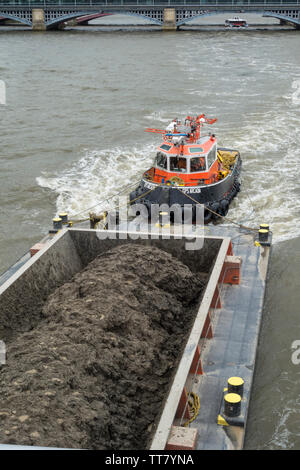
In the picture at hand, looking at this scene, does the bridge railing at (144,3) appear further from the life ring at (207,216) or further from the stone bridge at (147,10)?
the life ring at (207,216)

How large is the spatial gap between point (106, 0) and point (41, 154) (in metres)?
51.9

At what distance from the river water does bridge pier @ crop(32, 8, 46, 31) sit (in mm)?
13171

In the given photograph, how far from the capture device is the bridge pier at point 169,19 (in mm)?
70188

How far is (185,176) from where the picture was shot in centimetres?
1792

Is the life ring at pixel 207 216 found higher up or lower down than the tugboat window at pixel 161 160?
lower down

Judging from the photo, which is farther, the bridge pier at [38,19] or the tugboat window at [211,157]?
the bridge pier at [38,19]

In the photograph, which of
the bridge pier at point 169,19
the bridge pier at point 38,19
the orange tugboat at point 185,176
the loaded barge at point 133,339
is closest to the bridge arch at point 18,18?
the bridge pier at point 38,19

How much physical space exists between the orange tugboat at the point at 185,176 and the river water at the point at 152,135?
157 centimetres

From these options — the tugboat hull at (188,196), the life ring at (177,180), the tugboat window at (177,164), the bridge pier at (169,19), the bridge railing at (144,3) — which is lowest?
the tugboat hull at (188,196)

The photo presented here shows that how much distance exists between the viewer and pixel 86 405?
6648mm

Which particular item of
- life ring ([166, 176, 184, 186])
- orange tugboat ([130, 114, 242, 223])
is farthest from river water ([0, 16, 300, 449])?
life ring ([166, 176, 184, 186])

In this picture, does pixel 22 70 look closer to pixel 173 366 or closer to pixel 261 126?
pixel 261 126

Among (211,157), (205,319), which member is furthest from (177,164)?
(205,319)
